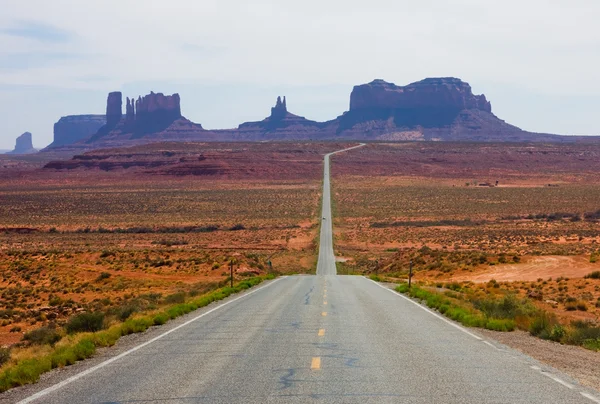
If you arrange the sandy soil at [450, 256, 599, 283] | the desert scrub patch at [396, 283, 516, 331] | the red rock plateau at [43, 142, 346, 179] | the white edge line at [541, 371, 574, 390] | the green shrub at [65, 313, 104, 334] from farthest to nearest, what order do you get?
1. the red rock plateau at [43, 142, 346, 179]
2. the sandy soil at [450, 256, 599, 283]
3. the green shrub at [65, 313, 104, 334]
4. the desert scrub patch at [396, 283, 516, 331]
5. the white edge line at [541, 371, 574, 390]

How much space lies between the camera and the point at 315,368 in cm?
1012

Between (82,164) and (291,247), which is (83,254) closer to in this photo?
(291,247)

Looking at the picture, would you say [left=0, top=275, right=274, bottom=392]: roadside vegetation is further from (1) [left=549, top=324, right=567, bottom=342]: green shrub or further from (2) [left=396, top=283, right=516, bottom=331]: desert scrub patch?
(1) [left=549, top=324, right=567, bottom=342]: green shrub

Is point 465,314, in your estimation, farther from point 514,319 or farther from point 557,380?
point 557,380

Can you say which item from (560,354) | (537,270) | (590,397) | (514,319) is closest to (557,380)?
(590,397)

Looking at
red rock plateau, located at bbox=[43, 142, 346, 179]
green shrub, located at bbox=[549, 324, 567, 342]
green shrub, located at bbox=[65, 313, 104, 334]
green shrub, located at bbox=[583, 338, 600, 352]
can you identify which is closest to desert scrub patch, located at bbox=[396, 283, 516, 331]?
green shrub, located at bbox=[549, 324, 567, 342]

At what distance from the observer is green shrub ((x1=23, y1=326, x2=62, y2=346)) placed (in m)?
15.5

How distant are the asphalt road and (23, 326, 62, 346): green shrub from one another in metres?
2.70

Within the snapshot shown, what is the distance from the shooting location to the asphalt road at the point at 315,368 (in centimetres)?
847

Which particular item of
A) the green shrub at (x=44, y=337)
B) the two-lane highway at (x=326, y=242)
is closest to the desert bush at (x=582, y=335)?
the green shrub at (x=44, y=337)

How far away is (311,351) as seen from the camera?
1170 centimetres

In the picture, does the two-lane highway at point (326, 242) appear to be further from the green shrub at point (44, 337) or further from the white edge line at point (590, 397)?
the white edge line at point (590, 397)

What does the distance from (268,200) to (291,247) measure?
1700 inches

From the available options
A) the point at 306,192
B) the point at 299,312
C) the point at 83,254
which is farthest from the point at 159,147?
the point at 299,312
